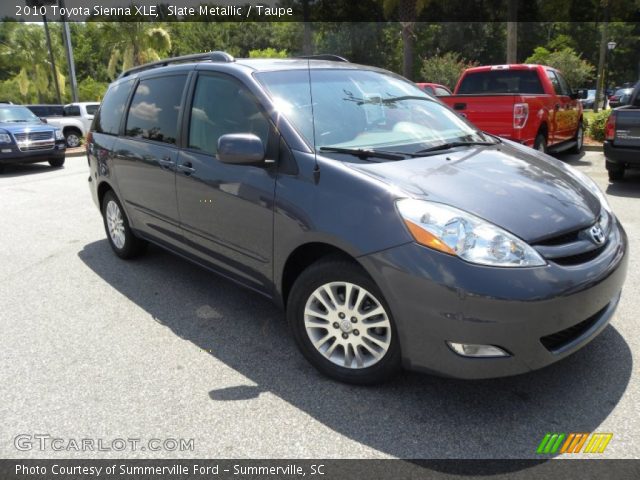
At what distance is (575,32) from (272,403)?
49309 mm

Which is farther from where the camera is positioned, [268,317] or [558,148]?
[558,148]

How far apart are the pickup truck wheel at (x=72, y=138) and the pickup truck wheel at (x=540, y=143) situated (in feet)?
53.9

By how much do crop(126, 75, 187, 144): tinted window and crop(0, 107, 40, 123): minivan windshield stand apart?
440 inches

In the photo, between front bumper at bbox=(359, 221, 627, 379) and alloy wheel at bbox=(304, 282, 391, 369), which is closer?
front bumper at bbox=(359, 221, 627, 379)

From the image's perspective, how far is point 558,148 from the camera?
32.9ft

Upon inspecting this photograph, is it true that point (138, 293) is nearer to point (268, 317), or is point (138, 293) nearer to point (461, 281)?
point (268, 317)

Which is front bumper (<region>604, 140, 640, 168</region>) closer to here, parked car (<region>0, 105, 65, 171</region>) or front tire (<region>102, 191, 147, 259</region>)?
front tire (<region>102, 191, 147, 259</region>)

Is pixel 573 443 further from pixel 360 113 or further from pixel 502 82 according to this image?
pixel 502 82

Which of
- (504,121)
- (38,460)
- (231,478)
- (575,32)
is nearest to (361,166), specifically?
(231,478)

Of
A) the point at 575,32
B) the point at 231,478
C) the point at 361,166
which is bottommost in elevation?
the point at 231,478

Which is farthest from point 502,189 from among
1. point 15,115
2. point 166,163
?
point 15,115

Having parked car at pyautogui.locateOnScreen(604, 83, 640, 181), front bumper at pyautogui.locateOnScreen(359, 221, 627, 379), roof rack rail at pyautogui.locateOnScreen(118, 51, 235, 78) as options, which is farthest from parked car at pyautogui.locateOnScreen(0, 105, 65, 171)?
front bumper at pyautogui.locateOnScreen(359, 221, 627, 379)

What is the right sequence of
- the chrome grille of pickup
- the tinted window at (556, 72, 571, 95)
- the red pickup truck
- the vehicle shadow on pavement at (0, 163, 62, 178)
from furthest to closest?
the vehicle shadow on pavement at (0, 163, 62, 178)
the chrome grille of pickup
the tinted window at (556, 72, 571, 95)
the red pickup truck

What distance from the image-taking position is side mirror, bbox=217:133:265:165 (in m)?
3.04
